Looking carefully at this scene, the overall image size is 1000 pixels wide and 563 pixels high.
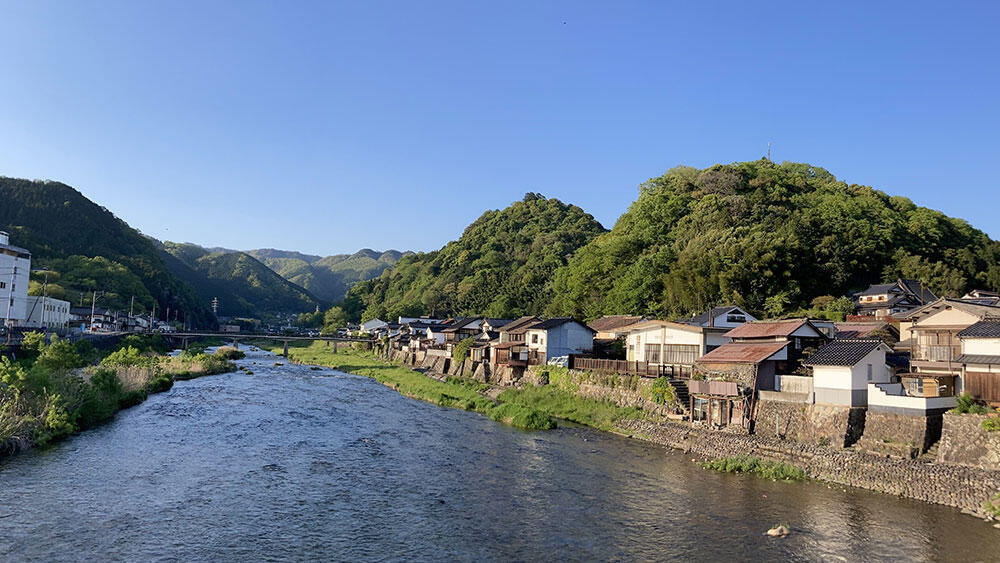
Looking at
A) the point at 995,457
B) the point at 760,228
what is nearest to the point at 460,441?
the point at 995,457

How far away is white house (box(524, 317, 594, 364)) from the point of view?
134ft

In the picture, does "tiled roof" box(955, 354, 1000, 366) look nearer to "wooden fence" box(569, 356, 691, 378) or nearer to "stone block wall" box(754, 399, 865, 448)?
"stone block wall" box(754, 399, 865, 448)

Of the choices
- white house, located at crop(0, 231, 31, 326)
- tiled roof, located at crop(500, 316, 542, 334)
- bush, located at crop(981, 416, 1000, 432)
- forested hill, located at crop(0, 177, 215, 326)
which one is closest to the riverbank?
bush, located at crop(981, 416, 1000, 432)

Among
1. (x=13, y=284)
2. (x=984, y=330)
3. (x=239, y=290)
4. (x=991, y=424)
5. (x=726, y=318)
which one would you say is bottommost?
(x=991, y=424)

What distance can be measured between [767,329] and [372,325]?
81.1 metres

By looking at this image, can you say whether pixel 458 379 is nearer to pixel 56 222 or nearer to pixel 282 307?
pixel 56 222

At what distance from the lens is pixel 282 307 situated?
187125mm

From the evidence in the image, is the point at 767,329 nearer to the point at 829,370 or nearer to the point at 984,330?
the point at 829,370

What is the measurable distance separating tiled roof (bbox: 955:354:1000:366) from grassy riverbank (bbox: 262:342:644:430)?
13.1m

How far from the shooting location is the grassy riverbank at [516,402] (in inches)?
1163

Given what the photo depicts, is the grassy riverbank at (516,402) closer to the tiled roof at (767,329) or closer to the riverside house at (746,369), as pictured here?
the riverside house at (746,369)

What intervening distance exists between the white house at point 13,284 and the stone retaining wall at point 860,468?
185 ft

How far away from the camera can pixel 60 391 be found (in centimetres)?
2380

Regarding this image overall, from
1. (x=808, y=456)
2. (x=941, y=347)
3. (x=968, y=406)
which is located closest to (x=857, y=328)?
(x=941, y=347)
